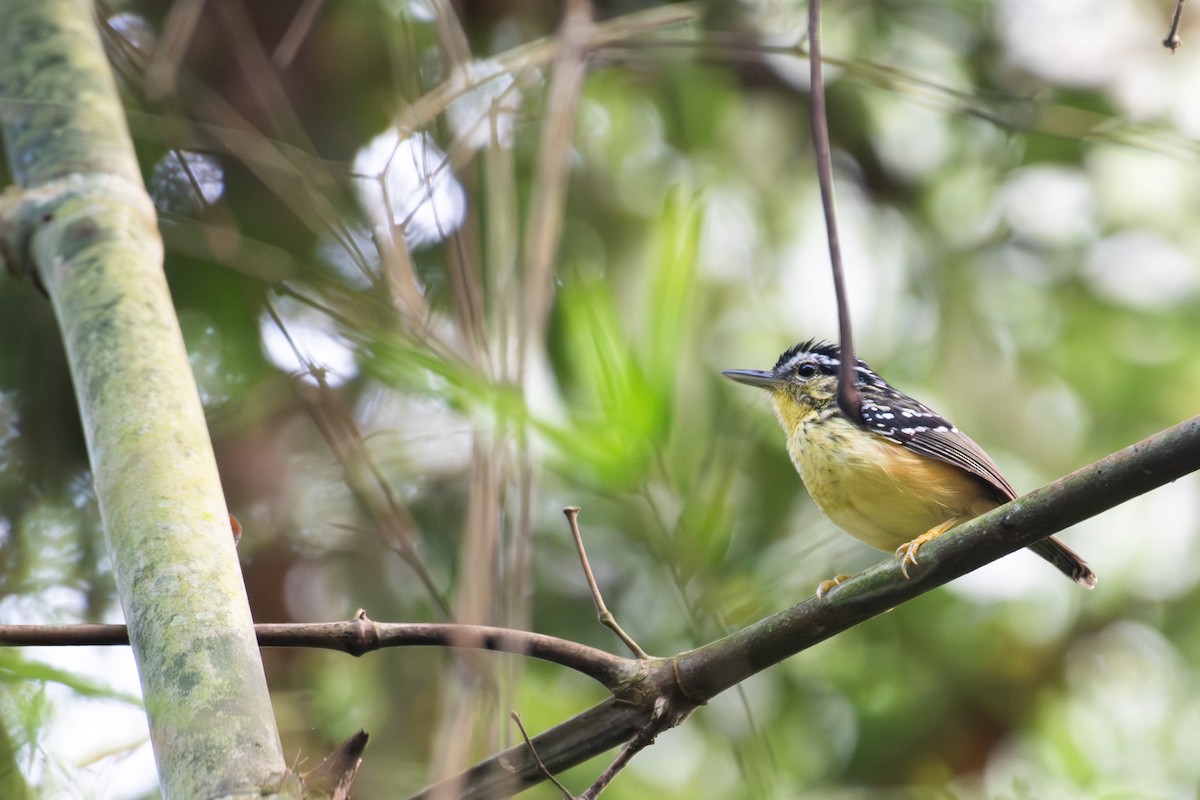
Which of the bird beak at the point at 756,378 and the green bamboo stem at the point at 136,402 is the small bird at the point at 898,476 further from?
the green bamboo stem at the point at 136,402

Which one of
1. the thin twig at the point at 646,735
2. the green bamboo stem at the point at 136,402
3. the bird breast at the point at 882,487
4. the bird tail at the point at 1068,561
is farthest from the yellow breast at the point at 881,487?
the green bamboo stem at the point at 136,402

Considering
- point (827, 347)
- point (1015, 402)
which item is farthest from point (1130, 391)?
point (827, 347)

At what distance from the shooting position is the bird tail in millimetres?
3354

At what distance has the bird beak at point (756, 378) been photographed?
4.03 metres

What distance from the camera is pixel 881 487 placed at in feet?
11.2

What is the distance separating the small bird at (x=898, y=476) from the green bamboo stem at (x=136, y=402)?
1.88 meters

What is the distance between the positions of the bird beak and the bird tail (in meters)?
1.00

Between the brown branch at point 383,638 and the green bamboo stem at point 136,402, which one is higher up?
the green bamboo stem at point 136,402

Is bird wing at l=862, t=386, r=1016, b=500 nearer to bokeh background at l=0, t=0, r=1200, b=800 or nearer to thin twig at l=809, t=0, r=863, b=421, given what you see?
bokeh background at l=0, t=0, r=1200, b=800

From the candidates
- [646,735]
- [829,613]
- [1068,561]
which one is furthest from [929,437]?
[646,735]

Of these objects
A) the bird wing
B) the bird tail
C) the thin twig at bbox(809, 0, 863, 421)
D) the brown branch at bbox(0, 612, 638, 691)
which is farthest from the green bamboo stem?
the bird tail

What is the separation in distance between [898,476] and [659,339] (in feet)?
4.60

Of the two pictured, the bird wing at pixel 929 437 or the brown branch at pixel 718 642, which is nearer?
the brown branch at pixel 718 642

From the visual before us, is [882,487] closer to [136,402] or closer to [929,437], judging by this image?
[929,437]
